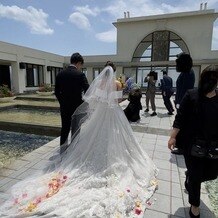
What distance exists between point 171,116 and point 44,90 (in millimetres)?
9079

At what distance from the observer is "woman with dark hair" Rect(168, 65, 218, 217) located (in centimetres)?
180

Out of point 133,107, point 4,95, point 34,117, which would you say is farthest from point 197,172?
point 4,95

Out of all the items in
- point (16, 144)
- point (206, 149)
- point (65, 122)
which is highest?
point (206, 149)

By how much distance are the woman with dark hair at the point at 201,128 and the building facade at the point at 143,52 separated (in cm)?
1280

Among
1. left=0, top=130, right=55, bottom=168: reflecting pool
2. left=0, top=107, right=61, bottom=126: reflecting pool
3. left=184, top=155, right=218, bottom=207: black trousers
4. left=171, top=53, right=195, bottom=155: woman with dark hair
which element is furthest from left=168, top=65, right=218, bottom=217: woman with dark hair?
left=0, top=107, right=61, bottom=126: reflecting pool

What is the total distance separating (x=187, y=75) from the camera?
3537 mm

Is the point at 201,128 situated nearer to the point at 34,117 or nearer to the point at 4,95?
the point at 34,117

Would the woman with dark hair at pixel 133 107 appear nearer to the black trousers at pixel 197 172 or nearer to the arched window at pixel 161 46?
the black trousers at pixel 197 172

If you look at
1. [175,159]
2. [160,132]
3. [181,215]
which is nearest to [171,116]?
[160,132]

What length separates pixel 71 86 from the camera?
332 cm

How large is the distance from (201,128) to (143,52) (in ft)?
54.8

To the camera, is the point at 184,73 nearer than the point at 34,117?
Yes

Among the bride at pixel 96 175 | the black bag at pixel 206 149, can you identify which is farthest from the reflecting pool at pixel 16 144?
the black bag at pixel 206 149

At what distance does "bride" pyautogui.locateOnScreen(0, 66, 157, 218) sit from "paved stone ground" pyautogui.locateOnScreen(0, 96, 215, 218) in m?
0.14
